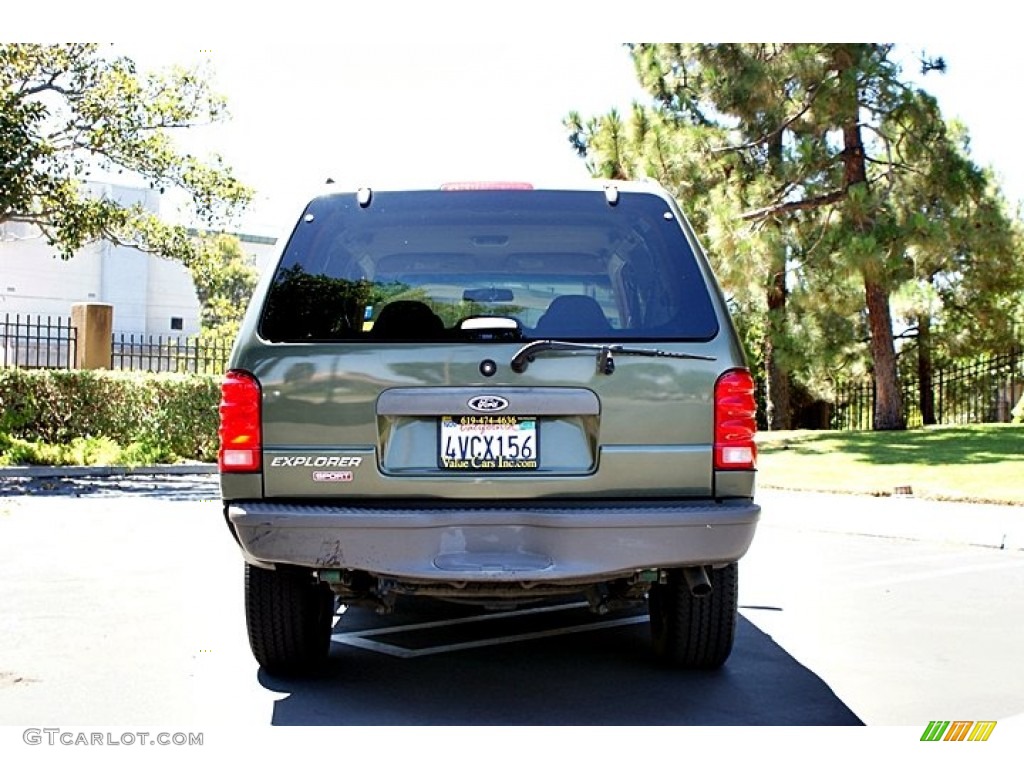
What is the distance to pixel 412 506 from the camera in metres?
4.34

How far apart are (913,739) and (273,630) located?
2546 mm

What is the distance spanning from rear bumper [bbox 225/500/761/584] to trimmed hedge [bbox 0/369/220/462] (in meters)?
12.8

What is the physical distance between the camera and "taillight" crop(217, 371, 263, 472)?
4.38 metres

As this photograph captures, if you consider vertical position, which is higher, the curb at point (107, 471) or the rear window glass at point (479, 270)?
the rear window glass at point (479, 270)

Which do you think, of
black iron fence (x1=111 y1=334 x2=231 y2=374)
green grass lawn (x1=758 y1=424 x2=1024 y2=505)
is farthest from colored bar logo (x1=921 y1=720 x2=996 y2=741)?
black iron fence (x1=111 y1=334 x2=231 y2=374)

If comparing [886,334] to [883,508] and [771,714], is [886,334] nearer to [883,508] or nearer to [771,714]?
[883,508]

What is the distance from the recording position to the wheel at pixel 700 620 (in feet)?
16.2

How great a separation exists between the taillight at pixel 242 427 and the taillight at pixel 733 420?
172cm

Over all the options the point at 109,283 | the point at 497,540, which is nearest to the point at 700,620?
the point at 497,540

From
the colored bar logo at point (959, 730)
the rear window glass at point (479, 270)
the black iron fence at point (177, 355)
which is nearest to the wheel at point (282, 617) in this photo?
the rear window glass at point (479, 270)

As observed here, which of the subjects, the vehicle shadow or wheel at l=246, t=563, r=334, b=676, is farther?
wheel at l=246, t=563, r=334, b=676
